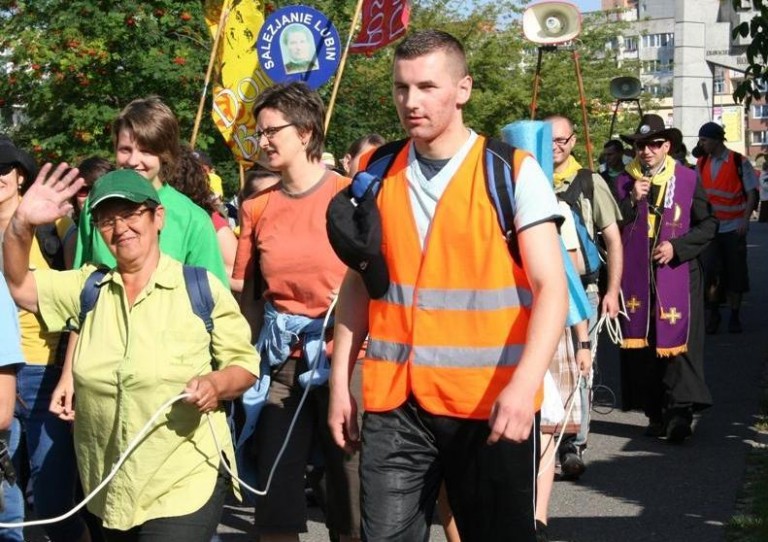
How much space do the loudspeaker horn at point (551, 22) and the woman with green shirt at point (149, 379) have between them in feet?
25.3

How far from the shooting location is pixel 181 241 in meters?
5.46

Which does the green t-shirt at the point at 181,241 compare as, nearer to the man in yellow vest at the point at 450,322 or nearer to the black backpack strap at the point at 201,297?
the black backpack strap at the point at 201,297

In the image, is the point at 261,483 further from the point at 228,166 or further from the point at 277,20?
the point at 228,166

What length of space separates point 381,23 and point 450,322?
7.96 meters

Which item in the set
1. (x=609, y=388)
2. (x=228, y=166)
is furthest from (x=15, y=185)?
(x=228, y=166)

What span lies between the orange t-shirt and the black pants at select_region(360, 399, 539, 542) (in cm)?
146

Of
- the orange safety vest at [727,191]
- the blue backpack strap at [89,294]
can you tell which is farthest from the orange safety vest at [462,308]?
the orange safety vest at [727,191]

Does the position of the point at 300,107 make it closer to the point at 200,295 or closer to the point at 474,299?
the point at 200,295

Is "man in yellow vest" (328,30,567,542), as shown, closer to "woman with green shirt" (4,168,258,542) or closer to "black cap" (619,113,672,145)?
"woman with green shirt" (4,168,258,542)

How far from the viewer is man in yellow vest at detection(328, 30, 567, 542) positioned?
417 cm

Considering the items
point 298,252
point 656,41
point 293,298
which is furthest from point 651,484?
point 656,41

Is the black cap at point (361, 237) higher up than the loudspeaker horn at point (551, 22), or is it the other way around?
the loudspeaker horn at point (551, 22)

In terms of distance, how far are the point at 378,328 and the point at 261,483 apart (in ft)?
5.30

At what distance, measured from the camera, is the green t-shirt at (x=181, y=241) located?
543 cm
